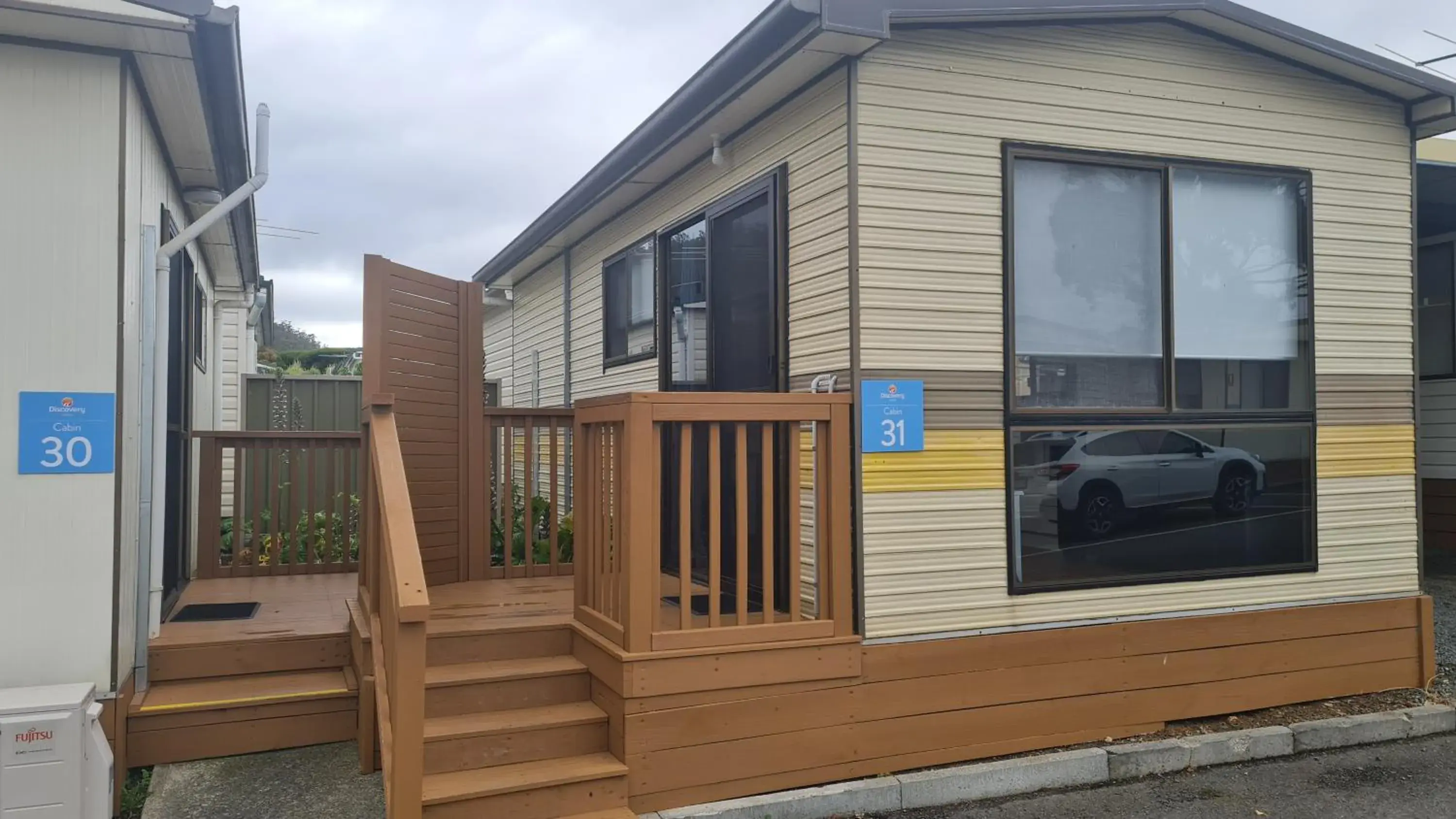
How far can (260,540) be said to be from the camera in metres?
7.51

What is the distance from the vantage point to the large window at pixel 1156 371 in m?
4.96

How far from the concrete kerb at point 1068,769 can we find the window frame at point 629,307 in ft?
10.7

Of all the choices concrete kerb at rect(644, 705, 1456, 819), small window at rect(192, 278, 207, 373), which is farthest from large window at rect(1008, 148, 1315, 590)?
small window at rect(192, 278, 207, 373)

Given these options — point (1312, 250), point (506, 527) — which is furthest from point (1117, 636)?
point (506, 527)

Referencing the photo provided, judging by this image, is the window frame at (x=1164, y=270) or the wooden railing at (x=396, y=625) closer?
the wooden railing at (x=396, y=625)

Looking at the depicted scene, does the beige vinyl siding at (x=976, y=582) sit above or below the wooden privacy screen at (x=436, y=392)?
below

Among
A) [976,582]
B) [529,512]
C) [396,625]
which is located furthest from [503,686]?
[976,582]

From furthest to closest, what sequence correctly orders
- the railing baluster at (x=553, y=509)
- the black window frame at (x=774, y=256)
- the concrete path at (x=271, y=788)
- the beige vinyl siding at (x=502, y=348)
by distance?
the beige vinyl siding at (x=502, y=348)
the railing baluster at (x=553, y=509)
the black window frame at (x=774, y=256)
the concrete path at (x=271, y=788)

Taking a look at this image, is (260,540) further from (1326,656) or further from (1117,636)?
(1326,656)

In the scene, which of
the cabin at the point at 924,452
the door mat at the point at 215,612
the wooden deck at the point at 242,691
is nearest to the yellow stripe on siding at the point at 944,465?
the cabin at the point at 924,452

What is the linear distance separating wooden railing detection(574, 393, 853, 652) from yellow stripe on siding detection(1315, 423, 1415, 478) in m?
2.85

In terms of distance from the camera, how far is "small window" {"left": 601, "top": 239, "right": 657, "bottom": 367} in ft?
22.9

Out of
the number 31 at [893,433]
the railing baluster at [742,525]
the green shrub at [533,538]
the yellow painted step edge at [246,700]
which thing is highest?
the number 31 at [893,433]

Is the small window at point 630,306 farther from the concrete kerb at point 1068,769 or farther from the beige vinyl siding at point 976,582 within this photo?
the concrete kerb at point 1068,769
